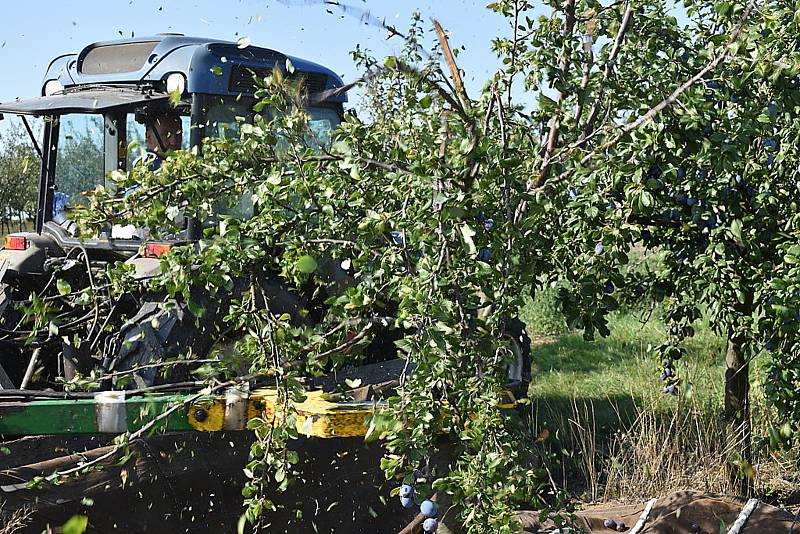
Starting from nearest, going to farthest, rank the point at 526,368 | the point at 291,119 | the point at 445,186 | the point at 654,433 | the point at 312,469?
the point at 445,186 < the point at 291,119 < the point at 312,469 < the point at 654,433 < the point at 526,368

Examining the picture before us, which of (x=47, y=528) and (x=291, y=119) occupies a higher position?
(x=291, y=119)

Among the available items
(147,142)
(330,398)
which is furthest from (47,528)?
(147,142)

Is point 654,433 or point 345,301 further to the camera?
point 654,433

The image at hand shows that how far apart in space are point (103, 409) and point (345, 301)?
4.42 feet

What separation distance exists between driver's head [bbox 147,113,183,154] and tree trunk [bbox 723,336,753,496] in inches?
121

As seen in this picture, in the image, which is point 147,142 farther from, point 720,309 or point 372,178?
point 720,309

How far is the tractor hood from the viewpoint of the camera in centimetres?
515

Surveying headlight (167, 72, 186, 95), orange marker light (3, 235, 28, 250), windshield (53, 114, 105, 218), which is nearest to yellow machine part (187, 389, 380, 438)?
headlight (167, 72, 186, 95)

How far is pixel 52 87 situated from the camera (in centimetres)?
580

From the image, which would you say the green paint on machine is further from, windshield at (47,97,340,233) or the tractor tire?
windshield at (47,97,340,233)


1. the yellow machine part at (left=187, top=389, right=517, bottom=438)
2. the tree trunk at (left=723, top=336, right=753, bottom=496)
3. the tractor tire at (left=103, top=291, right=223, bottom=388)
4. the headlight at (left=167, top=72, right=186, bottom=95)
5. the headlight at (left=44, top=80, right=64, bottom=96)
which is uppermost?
the headlight at (left=44, top=80, right=64, bottom=96)

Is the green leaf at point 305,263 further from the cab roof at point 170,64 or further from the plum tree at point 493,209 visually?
the cab roof at point 170,64

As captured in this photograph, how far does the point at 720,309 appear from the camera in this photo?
11.7 feet

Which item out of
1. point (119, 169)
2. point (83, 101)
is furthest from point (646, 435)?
point (83, 101)
